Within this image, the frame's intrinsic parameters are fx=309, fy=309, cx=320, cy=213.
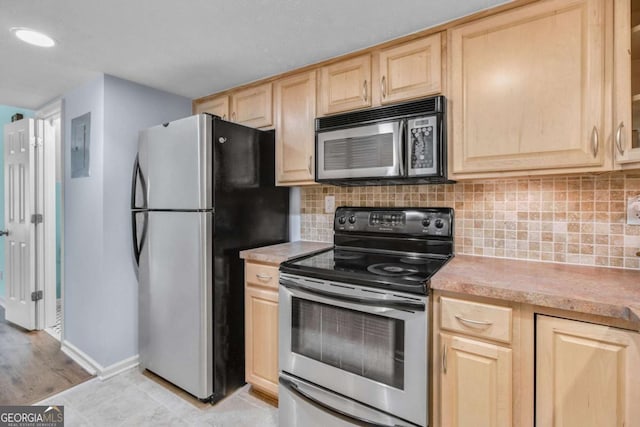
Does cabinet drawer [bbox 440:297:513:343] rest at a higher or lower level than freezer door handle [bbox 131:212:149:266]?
lower

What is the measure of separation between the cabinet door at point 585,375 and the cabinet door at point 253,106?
1.96m

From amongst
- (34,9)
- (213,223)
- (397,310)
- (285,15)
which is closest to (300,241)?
(213,223)

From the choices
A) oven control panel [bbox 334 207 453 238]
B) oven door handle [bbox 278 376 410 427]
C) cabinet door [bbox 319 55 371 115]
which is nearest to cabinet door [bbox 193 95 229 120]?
cabinet door [bbox 319 55 371 115]

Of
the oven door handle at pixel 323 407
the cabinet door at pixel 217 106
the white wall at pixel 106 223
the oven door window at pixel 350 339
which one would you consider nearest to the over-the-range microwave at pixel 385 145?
the oven door window at pixel 350 339

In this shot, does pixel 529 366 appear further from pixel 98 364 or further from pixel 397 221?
pixel 98 364

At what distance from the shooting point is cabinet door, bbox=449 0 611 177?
4.07 feet

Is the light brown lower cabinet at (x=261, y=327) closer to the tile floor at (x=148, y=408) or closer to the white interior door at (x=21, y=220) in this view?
the tile floor at (x=148, y=408)

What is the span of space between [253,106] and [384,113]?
1071mm

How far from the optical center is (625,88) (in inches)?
46.4

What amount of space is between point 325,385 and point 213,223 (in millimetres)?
1081

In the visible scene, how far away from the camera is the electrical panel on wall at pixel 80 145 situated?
2.29 m

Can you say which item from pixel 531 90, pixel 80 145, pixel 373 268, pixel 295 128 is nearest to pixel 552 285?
pixel 373 268

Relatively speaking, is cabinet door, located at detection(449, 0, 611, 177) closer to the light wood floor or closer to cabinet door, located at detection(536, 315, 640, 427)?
cabinet door, located at detection(536, 315, 640, 427)

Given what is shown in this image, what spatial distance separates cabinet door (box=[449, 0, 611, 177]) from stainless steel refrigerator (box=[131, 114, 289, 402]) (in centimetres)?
128
